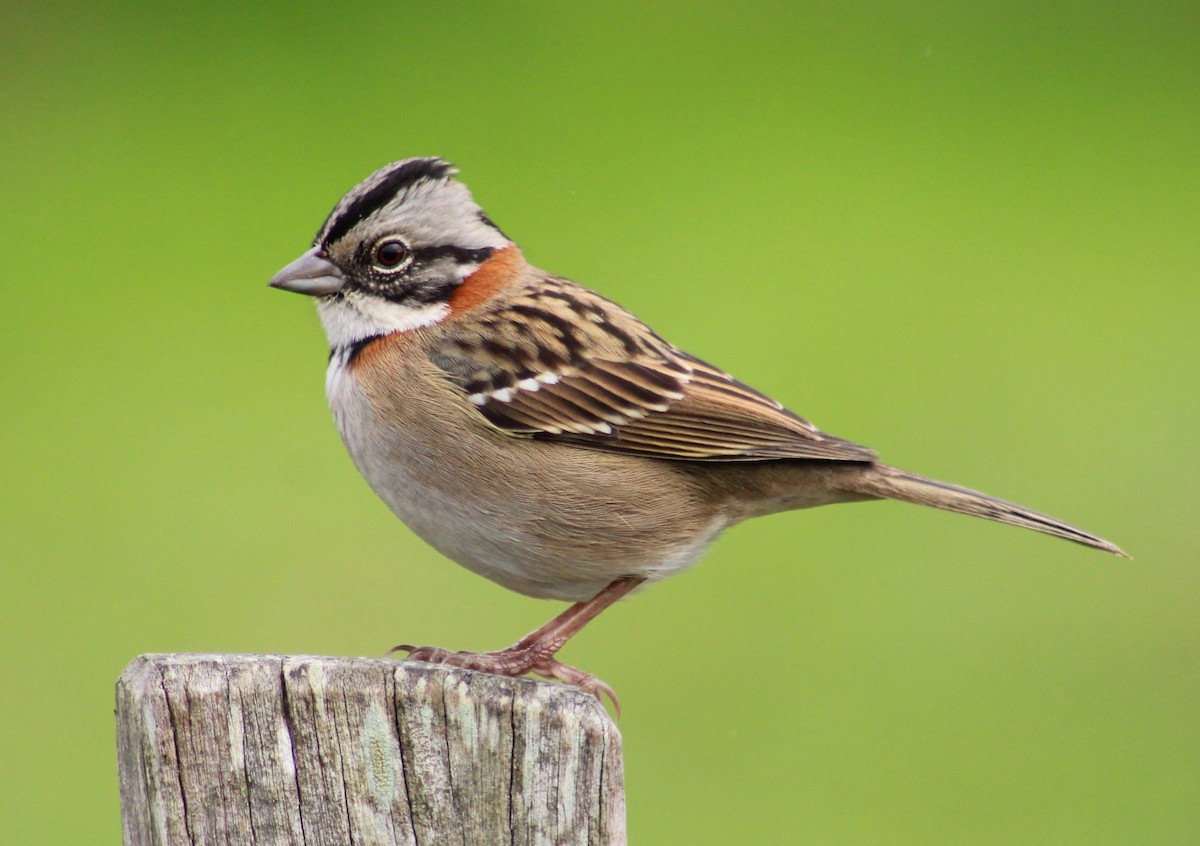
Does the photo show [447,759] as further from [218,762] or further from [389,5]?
[389,5]

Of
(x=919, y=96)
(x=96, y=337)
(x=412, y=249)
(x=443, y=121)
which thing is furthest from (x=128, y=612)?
(x=919, y=96)

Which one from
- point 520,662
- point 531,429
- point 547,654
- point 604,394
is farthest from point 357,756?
point 604,394

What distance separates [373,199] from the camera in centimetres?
555

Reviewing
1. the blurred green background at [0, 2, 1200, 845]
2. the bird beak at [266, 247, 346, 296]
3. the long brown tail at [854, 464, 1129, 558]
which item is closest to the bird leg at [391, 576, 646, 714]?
the long brown tail at [854, 464, 1129, 558]

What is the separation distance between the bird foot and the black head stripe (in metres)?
1.39

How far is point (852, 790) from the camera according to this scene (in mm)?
8164

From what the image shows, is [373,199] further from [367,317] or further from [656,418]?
[656,418]

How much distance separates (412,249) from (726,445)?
48.3 inches

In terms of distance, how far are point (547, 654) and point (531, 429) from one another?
71cm

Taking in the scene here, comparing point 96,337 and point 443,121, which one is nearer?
point 96,337

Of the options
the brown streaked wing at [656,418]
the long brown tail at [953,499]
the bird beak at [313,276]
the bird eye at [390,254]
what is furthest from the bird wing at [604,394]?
the bird beak at [313,276]

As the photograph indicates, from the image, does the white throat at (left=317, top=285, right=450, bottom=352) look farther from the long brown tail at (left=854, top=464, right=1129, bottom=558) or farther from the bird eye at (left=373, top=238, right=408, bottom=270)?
the long brown tail at (left=854, top=464, right=1129, bottom=558)

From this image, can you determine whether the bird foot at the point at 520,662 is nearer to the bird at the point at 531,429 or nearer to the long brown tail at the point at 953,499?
the bird at the point at 531,429

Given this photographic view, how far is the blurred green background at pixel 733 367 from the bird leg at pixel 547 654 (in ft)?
8.78
